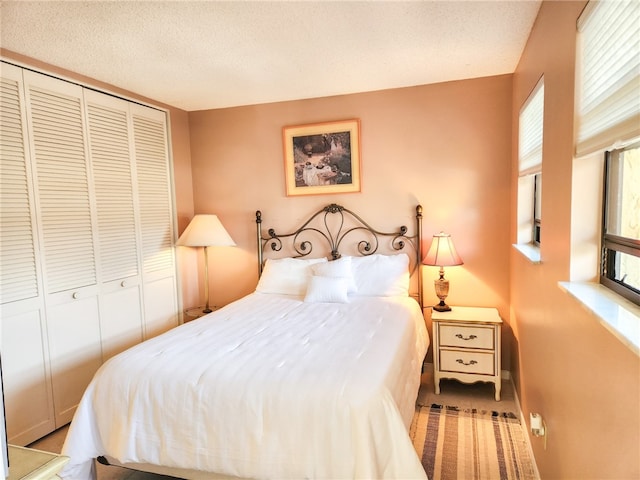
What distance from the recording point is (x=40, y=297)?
2.49 m

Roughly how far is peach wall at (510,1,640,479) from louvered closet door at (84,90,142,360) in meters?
2.95

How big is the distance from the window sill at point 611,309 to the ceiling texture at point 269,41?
1.52m

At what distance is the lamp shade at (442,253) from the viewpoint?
9.73 ft

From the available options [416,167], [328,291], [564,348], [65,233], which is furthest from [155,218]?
[564,348]

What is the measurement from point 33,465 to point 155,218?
2821 millimetres

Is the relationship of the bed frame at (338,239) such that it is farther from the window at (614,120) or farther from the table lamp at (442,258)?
the window at (614,120)

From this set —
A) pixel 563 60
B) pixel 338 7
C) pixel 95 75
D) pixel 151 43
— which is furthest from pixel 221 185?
pixel 563 60

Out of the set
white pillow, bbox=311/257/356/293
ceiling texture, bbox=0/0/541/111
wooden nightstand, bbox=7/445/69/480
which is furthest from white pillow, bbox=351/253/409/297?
wooden nightstand, bbox=7/445/69/480

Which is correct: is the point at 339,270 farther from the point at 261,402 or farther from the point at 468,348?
the point at 261,402

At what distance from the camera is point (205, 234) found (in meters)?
3.45

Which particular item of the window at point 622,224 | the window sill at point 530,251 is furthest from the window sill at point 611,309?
the window sill at point 530,251

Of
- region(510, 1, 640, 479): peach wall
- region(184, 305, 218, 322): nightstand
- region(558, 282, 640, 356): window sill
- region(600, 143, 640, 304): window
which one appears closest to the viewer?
region(558, 282, 640, 356): window sill

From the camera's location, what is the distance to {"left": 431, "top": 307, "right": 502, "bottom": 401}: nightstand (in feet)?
9.07

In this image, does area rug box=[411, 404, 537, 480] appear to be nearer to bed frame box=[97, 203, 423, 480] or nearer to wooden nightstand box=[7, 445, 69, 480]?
bed frame box=[97, 203, 423, 480]
